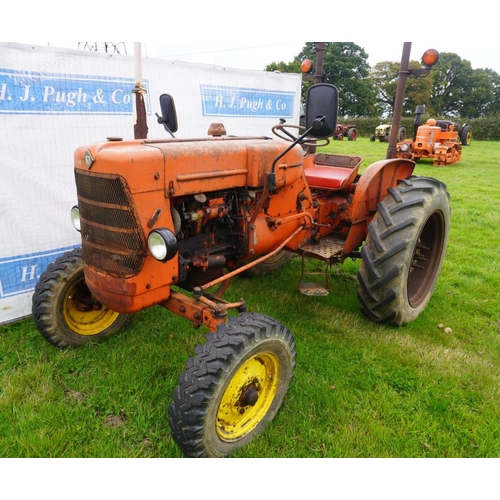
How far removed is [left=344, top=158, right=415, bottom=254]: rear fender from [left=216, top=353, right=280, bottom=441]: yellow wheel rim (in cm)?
153

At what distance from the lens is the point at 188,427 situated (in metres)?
2.02

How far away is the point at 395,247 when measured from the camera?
3146 mm

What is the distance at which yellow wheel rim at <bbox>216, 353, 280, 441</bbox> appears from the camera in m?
2.27

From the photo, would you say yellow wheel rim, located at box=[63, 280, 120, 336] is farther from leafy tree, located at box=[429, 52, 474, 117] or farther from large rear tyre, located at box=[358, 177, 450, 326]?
leafy tree, located at box=[429, 52, 474, 117]

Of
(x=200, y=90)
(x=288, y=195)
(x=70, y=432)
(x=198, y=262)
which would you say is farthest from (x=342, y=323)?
(x=200, y=90)

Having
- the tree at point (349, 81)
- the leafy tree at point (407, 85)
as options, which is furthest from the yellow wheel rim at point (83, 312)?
the tree at point (349, 81)

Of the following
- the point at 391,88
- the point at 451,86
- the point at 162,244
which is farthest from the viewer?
the point at 451,86

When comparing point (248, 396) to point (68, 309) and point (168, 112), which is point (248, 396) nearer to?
point (68, 309)

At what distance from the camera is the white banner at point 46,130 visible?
345 cm

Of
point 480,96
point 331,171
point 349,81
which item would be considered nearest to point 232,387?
point 331,171

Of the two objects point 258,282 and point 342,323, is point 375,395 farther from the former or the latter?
point 258,282

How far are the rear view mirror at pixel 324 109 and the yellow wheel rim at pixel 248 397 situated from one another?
52.2 inches

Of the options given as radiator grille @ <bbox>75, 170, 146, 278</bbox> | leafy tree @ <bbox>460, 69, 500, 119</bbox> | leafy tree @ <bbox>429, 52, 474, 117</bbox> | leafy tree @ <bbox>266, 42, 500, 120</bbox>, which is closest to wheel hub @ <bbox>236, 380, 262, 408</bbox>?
radiator grille @ <bbox>75, 170, 146, 278</bbox>

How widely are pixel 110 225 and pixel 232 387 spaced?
3.55 ft
